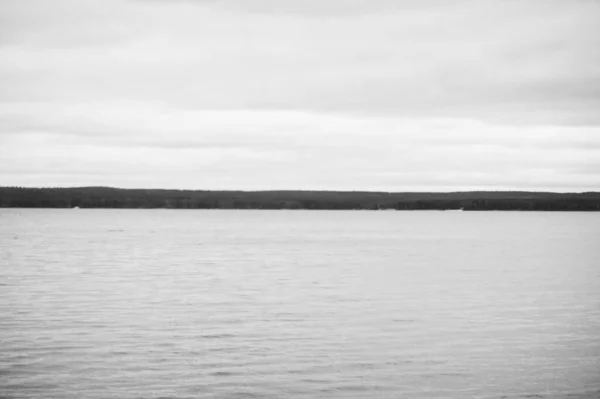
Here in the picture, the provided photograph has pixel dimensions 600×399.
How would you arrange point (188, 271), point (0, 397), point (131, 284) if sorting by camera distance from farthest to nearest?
point (188, 271) < point (131, 284) < point (0, 397)

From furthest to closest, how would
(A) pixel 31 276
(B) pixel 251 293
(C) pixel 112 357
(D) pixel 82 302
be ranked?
1. (A) pixel 31 276
2. (B) pixel 251 293
3. (D) pixel 82 302
4. (C) pixel 112 357

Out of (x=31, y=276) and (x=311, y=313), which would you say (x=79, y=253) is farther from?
(x=311, y=313)

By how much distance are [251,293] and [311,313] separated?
676 cm

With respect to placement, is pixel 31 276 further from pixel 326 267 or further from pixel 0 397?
pixel 0 397

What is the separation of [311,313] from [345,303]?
3.33 meters

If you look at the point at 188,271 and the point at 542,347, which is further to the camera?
the point at 188,271

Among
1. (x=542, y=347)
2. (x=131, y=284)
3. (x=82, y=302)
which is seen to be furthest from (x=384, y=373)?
(x=131, y=284)

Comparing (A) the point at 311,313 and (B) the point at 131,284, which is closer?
(A) the point at 311,313

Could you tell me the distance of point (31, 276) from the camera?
42.7 m

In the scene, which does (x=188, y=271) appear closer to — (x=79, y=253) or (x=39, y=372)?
(x=79, y=253)

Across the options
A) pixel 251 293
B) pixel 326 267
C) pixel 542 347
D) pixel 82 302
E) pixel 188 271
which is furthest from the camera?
pixel 326 267

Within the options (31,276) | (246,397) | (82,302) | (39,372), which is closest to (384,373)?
(246,397)

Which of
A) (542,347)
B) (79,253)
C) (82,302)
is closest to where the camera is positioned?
(542,347)

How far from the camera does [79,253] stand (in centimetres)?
6425
